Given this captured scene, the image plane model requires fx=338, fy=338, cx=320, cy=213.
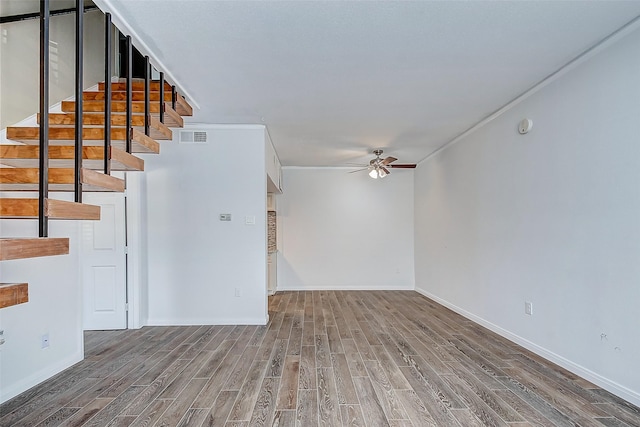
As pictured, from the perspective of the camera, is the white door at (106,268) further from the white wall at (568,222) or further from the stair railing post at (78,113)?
the white wall at (568,222)

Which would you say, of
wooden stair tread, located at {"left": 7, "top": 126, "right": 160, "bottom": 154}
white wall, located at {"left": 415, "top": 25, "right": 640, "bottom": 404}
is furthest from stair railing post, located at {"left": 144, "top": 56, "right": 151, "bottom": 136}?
white wall, located at {"left": 415, "top": 25, "right": 640, "bottom": 404}

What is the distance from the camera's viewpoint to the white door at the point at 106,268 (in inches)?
161

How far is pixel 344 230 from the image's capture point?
695cm

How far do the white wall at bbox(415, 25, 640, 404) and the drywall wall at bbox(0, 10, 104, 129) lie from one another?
4429mm

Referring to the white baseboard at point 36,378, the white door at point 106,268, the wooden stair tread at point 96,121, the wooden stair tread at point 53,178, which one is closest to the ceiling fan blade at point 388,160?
the wooden stair tread at point 96,121

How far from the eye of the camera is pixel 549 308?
3059mm

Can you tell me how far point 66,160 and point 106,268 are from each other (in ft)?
7.77

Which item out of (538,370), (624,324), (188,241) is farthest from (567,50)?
(188,241)

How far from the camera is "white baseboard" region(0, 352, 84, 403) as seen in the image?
246 cm

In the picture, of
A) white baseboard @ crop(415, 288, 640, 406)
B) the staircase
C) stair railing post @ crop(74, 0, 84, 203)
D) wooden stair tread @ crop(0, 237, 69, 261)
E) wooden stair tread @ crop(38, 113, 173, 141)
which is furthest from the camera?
wooden stair tread @ crop(38, 113, 173, 141)

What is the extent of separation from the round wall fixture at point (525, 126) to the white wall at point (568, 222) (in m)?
0.05

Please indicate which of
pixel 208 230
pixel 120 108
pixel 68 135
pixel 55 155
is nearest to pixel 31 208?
pixel 55 155

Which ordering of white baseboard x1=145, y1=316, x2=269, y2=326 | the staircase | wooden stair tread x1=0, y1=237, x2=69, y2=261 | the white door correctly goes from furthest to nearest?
1. white baseboard x1=145, y1=316, x2=269, y2=326
2. the white door
3. the staircase
4. wooden stair tread x1=0, y1=237, x2=69, y2=261

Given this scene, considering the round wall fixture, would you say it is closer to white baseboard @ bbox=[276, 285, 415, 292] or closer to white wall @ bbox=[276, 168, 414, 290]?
white wall @ bbox=[276, 168, 414, 290]
